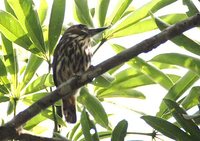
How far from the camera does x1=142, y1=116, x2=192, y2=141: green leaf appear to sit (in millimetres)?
2342

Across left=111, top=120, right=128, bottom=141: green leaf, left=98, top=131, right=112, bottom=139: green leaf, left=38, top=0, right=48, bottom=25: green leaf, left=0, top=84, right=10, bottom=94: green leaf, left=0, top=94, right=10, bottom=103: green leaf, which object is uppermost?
left=38, top=0, right=48, bottom=25: green leaf

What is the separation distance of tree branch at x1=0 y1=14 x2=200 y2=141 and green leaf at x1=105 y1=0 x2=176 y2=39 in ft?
2.55

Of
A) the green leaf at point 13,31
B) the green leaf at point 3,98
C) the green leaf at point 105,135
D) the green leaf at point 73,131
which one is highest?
the green leaf at point 13,31

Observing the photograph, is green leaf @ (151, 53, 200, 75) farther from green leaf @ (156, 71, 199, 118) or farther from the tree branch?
the tree branch

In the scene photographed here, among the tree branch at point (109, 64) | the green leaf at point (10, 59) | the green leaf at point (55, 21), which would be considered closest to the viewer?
the tree branch at point (109, 64)

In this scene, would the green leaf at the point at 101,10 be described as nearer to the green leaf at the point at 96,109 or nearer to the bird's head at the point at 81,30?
the bird's head at the point at 81,30

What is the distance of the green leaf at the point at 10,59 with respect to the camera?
3068 millimetres

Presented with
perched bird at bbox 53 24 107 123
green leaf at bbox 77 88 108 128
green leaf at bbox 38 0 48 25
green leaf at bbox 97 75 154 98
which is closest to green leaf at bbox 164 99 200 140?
green leaf at bbox 77 88 108 128

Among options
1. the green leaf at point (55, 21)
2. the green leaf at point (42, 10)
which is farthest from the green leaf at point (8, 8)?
the green leaf at point (55, 21)

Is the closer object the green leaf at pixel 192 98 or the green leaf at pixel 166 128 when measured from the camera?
the green leaf at pixel 166 128

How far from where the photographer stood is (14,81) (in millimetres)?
3113

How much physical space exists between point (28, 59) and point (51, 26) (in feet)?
1.36

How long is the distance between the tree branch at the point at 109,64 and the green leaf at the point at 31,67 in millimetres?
828

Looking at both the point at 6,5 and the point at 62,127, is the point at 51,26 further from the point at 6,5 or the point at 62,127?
the point at 62,127
